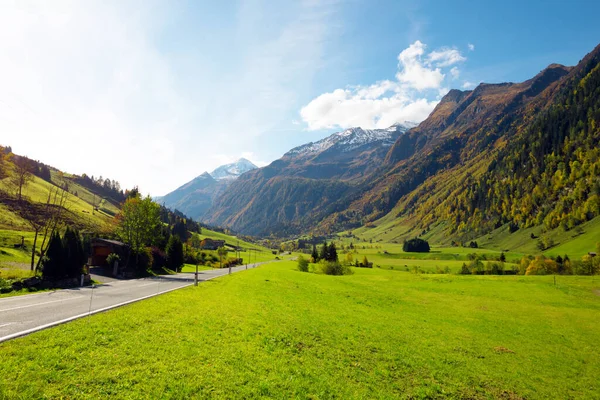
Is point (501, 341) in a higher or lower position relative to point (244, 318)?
lower

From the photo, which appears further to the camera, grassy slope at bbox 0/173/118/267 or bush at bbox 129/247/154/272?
bush at bbox 129/247/154/272

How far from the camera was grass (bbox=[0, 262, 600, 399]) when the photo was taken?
12.5 metres

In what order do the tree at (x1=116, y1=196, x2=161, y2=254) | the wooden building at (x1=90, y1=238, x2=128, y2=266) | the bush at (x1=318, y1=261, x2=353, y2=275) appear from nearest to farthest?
the wooden building at (x1=90, y1=238, x2=128, y2=266)
the tree at (x1=116, y1=196, x2=161, y2=254)
the bush at (x1=318, y1=261, x2=353, y2=275)

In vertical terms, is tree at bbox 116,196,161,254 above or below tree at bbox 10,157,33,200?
below

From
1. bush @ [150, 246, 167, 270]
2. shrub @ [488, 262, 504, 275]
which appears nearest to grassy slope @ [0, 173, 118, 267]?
bush @ [150, 246, 167, 270]

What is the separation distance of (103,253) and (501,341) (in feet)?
263

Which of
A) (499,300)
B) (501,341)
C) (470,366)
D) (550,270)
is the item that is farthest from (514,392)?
(550,270)

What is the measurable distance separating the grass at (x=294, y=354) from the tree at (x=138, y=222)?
1981 inches

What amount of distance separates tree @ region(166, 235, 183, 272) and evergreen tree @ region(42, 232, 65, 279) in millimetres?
47494

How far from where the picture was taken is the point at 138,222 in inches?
3142

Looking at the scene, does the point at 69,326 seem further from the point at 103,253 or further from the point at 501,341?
the point at 103,253

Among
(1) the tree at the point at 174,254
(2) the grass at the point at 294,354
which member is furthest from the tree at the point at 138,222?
(2) the grass at the point at 294,354

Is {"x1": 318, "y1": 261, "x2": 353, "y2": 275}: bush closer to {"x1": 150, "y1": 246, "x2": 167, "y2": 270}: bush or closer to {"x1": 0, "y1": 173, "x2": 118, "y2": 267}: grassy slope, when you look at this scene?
{"x1": 150, "y1": 246, "x2": 167, "y2": 270}: bush

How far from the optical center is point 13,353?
12.9 meters
